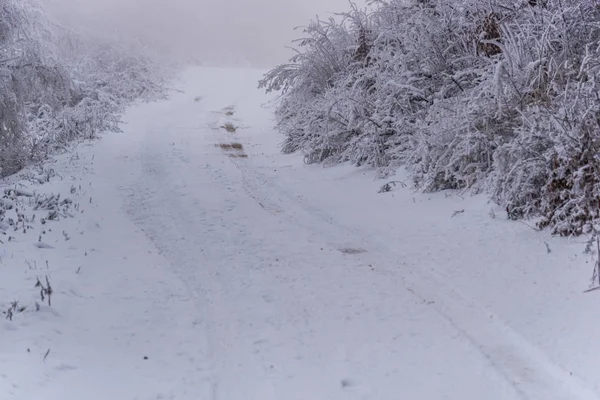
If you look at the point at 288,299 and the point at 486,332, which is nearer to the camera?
the point at 486,332

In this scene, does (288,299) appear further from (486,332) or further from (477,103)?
(477,103)

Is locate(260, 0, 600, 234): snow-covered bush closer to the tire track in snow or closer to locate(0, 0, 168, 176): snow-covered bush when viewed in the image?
the tire track in snow

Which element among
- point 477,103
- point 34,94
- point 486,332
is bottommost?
point 486,332

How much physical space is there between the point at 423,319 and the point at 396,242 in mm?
2095

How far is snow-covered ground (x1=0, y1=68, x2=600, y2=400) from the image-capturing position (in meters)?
3.81

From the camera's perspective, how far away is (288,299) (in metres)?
5.22

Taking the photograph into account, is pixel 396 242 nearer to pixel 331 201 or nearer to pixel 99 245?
pixel 331 201

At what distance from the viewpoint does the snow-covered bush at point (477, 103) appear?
6004 mm

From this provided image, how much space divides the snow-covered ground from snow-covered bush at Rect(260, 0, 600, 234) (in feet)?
1.82

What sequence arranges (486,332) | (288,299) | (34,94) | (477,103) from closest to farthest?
(486,332), (288,299), (477,103), (34,94)

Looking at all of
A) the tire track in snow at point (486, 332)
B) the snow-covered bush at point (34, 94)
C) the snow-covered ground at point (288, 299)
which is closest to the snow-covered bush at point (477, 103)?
the snow-covered ground at point (288, 299)

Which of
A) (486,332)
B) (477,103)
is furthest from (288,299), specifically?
(477,103)

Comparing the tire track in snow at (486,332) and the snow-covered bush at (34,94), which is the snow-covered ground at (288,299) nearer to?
the tire track in snow at (486,332)

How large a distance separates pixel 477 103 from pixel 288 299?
14.8 ft
